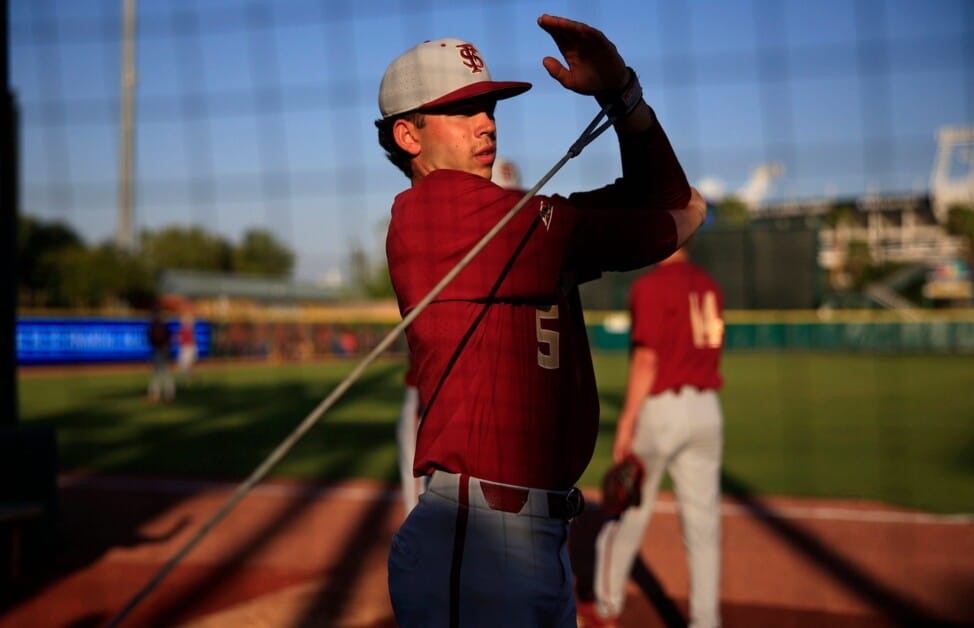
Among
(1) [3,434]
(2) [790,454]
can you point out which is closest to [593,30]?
(1) [3,434]

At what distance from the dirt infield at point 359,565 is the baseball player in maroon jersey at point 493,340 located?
3.09m

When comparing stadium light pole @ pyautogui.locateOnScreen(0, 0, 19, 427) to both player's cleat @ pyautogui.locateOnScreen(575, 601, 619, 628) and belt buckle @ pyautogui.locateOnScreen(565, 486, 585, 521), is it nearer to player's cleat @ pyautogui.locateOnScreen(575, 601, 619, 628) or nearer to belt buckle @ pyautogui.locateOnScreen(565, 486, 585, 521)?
player's cleat @ pyautogui.locateOnScreen(575, 601, 619, 628)

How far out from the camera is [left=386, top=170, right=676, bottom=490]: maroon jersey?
1.78m

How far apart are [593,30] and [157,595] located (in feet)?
14.5

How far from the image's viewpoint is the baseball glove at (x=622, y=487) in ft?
13.7

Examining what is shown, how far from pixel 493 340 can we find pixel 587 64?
1.87ft

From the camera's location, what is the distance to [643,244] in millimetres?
1887

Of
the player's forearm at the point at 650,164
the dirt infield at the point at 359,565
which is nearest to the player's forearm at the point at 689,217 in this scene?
the player's forearm at the point at 650,164

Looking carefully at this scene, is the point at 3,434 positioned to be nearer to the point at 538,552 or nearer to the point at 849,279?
the point at 538,552

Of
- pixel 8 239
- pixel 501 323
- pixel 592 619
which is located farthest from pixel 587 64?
pixel 8 239

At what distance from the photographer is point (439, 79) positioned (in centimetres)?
186

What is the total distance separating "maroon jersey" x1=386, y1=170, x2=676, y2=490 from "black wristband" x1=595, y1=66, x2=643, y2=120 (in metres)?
0.20

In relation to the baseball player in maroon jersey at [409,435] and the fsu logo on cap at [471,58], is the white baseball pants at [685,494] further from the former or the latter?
the fsu logo on cap at [471,58]

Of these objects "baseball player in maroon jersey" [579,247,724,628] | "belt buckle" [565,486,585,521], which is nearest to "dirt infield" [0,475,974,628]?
"baseball player in maroon jersey" [579,247,724,628]
